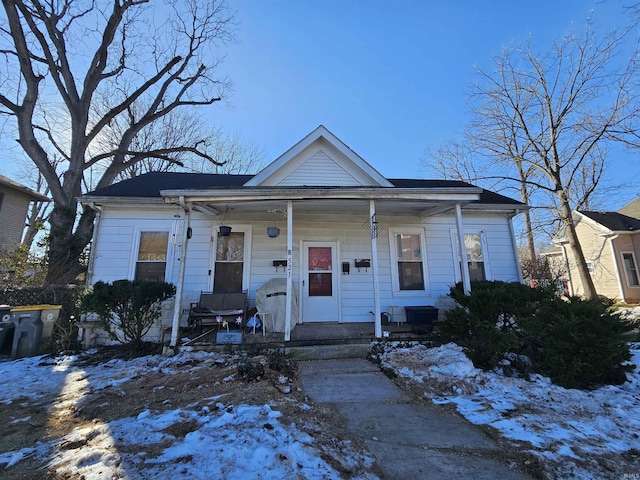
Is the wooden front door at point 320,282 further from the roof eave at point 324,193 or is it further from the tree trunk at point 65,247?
the tree trunk at point 65,247

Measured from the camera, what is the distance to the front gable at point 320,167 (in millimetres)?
6929

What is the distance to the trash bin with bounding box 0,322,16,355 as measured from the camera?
5676 millimetres

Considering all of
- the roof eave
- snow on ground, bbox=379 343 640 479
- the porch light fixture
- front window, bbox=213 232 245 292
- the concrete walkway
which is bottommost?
the concrete walkway

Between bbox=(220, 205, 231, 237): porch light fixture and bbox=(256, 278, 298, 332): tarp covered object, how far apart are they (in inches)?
60.6

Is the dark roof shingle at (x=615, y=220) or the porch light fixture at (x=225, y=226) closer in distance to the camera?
the porch light fixture at (x=225, y=226)

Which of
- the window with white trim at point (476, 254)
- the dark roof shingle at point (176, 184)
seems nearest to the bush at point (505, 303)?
the window with white trim at point (476, 254)

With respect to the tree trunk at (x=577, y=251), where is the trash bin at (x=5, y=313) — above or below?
below

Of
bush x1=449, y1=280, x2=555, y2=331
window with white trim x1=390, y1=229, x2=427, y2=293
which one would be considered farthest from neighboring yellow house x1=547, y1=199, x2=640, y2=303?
bush x1=449, y1=280, x2=555, y2=331

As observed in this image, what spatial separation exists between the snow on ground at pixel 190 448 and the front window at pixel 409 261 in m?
4.91

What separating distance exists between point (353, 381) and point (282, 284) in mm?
2835

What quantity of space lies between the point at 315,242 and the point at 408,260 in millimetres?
2530

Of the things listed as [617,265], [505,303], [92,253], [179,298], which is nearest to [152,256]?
[92,253]

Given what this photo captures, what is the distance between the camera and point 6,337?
18.9 ft

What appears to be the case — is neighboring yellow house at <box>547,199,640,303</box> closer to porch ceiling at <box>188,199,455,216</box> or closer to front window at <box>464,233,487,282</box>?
front window at <box>464,233,487,282</box>
